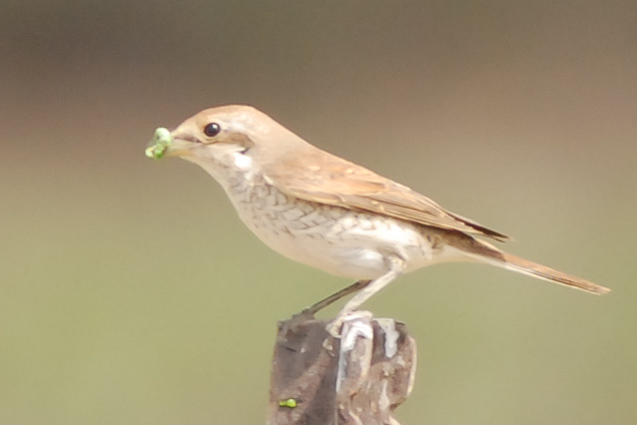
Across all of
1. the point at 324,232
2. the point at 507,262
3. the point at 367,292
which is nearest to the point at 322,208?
the point at 324,232

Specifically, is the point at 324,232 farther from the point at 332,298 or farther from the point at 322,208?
the point at 332,298

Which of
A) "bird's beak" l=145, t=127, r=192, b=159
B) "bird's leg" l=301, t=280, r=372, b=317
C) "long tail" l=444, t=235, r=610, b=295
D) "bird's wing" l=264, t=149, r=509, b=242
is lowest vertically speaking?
"bird's leg" l=301, t=280, r=372, b=317

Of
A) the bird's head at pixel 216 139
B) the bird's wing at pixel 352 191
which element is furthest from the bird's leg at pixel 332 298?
the bird's head at pixel 216 139

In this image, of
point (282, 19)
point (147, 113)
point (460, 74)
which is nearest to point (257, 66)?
point (282, 19)

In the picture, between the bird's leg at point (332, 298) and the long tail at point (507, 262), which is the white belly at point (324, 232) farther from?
the long tail at point (507, 262)

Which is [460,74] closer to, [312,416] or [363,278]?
[363,278]

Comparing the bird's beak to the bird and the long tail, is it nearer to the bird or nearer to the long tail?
the bird

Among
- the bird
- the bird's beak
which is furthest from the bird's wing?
the bird's beak
